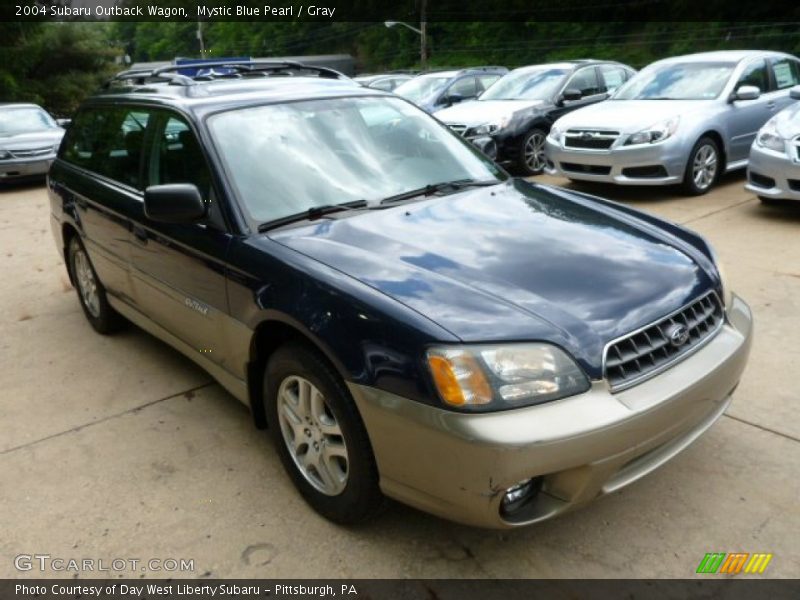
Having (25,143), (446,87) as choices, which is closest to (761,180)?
(446,87)

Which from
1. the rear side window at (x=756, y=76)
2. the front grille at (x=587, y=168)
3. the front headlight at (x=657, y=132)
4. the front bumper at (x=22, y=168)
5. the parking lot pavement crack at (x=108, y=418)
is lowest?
the front bumper at (x=22, y=168)

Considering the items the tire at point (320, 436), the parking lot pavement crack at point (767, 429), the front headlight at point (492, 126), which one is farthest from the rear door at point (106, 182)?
the front headlight at point (492, 126)

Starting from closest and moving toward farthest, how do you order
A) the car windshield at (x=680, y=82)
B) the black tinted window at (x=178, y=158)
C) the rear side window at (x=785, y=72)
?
the black tinted window at (x=178, y=158)
the car windshield at (x=680, y=82)
the rear side window at (x=785, y=72)

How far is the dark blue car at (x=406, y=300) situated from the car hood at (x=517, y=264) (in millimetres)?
10

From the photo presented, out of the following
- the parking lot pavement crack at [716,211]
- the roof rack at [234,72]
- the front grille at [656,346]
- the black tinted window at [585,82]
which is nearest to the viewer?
the front grille at [656,346]

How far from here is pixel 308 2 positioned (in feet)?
215

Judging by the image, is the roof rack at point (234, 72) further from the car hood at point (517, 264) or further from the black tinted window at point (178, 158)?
the car hood at point (517, 264)

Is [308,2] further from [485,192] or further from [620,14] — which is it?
[485,192]

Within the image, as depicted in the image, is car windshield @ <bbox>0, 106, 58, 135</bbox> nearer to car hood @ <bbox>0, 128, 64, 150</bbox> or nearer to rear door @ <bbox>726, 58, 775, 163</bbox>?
car hood @ <bbox>0, 128, 64, 150</bbox>

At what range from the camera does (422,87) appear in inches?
525

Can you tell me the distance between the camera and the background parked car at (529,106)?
31.3ft

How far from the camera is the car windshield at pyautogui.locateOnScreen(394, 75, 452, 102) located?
42.4ft

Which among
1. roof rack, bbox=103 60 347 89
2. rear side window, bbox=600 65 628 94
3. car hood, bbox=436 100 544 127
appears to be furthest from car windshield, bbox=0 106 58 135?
rear side window, bbox=600 65 628 94

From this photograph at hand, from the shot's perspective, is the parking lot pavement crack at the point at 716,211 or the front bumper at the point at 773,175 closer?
the front bumper at the point at 773,175
